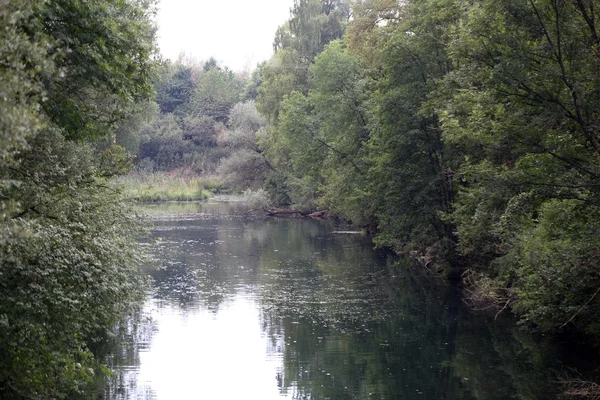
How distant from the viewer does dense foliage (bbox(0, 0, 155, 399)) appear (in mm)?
9719

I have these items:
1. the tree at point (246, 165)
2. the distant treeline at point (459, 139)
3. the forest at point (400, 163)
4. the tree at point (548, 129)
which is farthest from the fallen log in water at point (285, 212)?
the tree at point (548, 129)

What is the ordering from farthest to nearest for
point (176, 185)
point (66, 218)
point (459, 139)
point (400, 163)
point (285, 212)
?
point (176, 185) < point (285, 212) < point (400, 163) < point (459, 139) < point (66, 218)

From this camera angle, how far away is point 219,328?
18578mm

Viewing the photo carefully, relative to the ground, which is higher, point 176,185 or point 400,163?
point 400,163

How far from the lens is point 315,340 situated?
17297mm

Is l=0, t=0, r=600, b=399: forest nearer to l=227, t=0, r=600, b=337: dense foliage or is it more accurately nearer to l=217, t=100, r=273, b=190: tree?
l=227, t=0, r=600, b=337: dense foliage

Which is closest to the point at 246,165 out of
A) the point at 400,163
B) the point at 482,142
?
the point at 400,163

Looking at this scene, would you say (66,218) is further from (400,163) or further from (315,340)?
(400,163)

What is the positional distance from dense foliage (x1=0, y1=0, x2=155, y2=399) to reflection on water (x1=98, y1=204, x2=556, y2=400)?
286 cm

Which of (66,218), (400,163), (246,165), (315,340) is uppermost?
(246,165)

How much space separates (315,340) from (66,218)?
26.0ft

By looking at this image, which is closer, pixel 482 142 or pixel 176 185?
pixel 482 142

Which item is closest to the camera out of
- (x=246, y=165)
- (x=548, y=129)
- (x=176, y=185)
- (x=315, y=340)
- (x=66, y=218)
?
(x=66, y=218)

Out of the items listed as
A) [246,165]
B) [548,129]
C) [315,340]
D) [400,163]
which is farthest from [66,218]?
[246,165]
